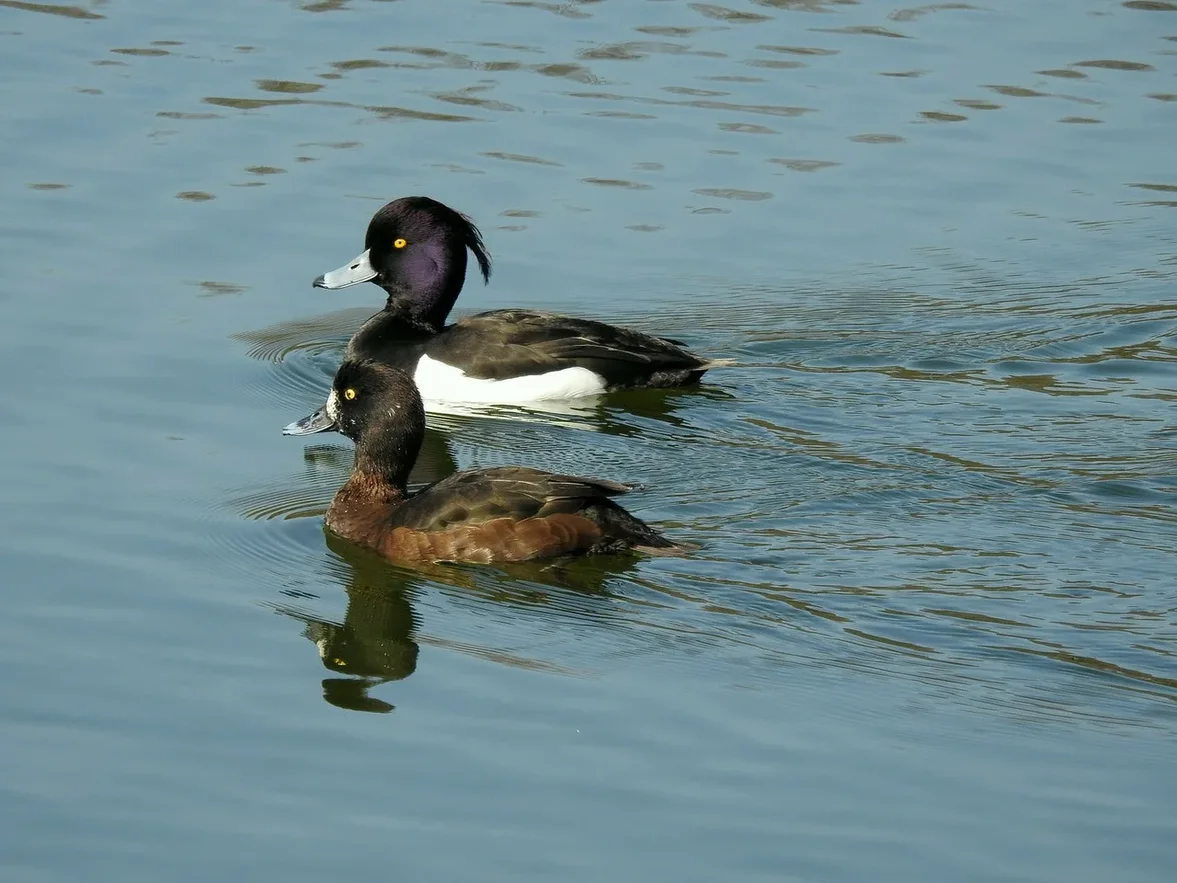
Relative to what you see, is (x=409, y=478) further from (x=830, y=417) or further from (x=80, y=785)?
(x=80, y=785)

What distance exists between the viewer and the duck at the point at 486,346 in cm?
1091

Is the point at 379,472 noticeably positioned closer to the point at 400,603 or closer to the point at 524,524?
the point at 524,524

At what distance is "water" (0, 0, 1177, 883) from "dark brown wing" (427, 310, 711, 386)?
21cm

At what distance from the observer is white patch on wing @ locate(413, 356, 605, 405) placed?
10992 mm

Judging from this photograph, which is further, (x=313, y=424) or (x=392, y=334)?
(x=392, y=334)

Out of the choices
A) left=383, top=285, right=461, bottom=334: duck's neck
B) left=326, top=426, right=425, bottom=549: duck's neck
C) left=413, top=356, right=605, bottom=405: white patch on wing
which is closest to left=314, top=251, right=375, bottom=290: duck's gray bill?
left=383, top=285, right=461, bottom=334: duck's neck

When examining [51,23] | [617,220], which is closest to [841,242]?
[617,220]

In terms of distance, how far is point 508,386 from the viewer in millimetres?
11023

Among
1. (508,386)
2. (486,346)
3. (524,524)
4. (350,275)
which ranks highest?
(350,275)

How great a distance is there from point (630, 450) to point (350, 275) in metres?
2.49

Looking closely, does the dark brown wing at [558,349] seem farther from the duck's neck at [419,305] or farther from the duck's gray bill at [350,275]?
the duck's gray bill at [350,275]

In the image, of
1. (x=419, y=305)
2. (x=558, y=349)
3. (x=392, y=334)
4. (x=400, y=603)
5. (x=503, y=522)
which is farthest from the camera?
(x=419, y=305)

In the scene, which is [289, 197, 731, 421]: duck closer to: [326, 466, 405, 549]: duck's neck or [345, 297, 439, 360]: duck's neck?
[345, 297, 439, 360]: duck's neck

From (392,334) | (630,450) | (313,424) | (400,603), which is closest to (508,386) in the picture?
(392,334)
